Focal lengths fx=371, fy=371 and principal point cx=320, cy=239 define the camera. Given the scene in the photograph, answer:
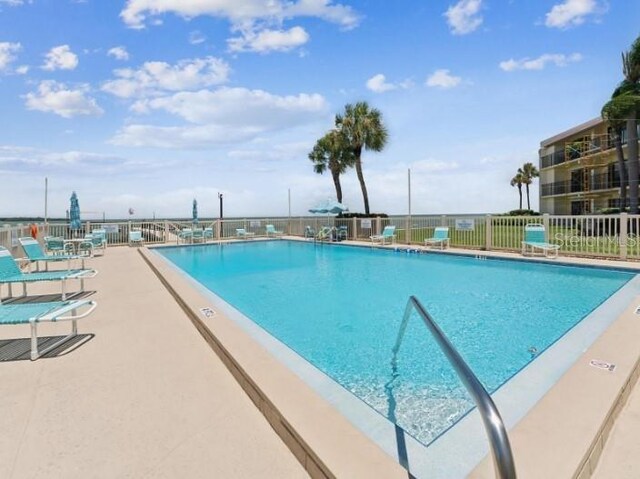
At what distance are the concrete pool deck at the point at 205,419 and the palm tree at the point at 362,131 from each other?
60.3 feet

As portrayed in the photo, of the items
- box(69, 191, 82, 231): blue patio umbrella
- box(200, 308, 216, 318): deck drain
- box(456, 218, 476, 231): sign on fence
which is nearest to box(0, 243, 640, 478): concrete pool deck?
box(200, 308, 216, 318): deck drain

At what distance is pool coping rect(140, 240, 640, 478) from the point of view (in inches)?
69.4

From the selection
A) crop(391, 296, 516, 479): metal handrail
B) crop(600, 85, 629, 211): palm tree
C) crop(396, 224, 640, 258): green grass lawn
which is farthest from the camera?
crop(600, 85, 629, 211): palm tree

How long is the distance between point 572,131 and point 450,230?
983 inches

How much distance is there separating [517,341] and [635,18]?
873 inches

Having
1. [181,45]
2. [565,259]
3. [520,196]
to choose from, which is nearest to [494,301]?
[565,259]

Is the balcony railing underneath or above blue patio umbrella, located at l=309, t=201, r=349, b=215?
above

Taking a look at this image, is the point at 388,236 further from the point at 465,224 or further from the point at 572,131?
the point at 572,131

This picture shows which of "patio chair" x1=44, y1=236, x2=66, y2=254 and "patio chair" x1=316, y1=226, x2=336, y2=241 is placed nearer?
"patio chair" x1=44, y1=236, x2=66, y2=254

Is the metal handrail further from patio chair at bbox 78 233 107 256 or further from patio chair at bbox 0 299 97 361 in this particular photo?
patio chair at bbox 78 233 107 256

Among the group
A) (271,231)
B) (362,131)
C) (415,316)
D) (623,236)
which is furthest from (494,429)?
(362,131)

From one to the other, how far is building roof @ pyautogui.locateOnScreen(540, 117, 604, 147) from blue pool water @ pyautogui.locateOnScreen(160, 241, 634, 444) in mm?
25300

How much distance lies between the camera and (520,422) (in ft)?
7.01

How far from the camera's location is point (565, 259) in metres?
9.98
